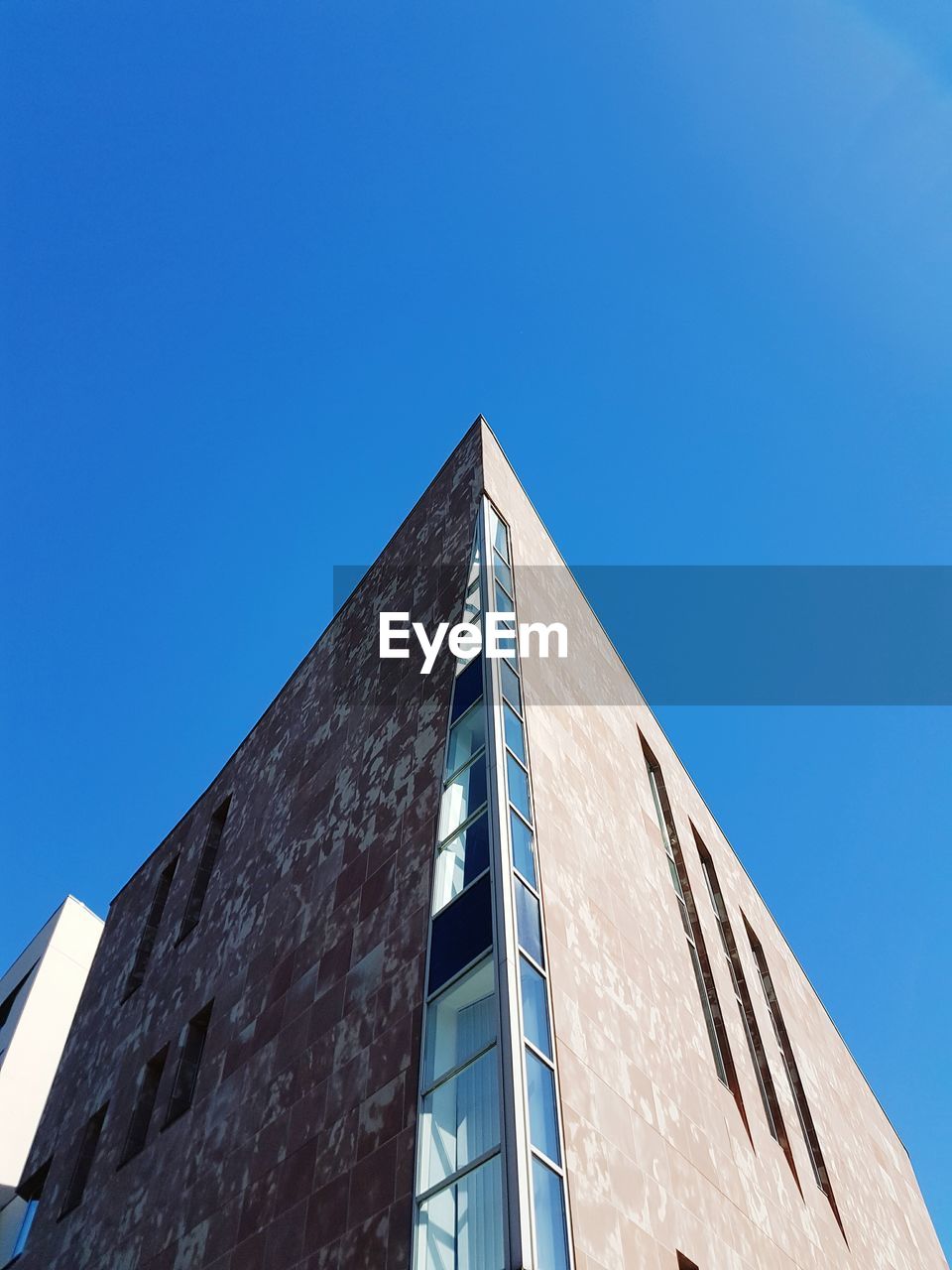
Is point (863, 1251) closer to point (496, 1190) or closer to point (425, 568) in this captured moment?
point (496, 1190)

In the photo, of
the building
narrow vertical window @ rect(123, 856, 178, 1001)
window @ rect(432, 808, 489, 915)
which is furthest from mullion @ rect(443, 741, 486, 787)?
the building

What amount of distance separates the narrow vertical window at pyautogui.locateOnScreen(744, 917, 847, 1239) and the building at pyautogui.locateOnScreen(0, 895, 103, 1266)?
749 inches

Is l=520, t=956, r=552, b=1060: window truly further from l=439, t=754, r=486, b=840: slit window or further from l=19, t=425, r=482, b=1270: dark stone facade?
l=439, t=754, r=486, b=840: slit window

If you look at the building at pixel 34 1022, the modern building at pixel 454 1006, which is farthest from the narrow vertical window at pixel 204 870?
the building at pixel 34 1022

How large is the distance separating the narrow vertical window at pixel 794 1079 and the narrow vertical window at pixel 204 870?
45.6 ft

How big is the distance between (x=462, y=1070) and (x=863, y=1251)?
15.1 meters

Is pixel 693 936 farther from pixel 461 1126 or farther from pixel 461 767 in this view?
pixel 461 1126

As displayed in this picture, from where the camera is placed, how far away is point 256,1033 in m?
14.5

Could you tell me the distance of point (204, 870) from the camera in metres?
21.8

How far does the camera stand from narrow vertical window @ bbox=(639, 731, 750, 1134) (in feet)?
54.2

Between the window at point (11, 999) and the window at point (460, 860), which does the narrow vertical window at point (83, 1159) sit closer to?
the window at point (460, 860)

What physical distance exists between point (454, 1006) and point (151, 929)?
14714 millimetres

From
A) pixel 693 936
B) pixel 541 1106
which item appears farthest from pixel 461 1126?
pixel 693 936

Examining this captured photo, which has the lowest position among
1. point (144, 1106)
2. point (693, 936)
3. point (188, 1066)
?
point (144, 1106)
